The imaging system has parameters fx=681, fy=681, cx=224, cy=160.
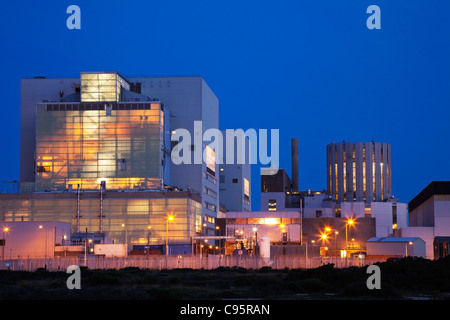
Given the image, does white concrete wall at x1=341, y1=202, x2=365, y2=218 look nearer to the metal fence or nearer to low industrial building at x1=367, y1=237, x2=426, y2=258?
low industrial building at x1=367, y1=237, x2=426, y2=258

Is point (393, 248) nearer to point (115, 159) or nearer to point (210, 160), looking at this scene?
point (115, 159)

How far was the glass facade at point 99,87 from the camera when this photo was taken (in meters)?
152

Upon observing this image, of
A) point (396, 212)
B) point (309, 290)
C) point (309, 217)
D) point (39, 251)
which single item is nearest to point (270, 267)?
point (309, 290)

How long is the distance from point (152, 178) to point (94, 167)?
43.3ft

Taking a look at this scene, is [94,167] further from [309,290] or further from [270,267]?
[309,290]

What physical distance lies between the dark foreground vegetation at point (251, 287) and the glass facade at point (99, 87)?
275 ft

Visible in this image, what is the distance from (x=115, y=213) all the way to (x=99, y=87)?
29.9 meters

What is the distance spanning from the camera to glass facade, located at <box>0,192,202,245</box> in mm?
140000

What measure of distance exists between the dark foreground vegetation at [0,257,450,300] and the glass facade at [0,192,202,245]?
67680mm

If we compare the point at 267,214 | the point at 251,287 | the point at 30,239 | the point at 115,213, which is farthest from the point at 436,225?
the point at 251,287

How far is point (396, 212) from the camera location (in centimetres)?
19238

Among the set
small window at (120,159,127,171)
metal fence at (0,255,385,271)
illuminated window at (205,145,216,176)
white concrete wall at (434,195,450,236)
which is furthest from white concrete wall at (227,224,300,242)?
metal fence at (0,255,385,271)
